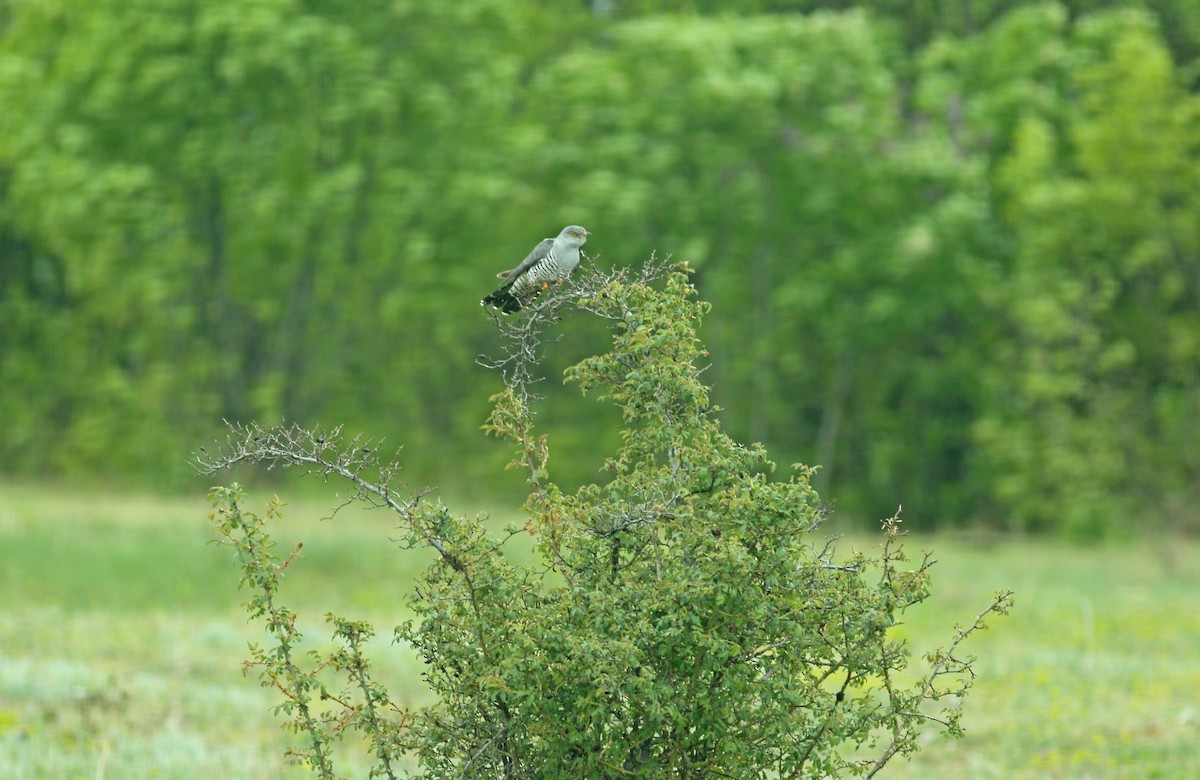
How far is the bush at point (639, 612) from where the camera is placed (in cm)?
527

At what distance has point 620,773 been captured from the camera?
17.5 feet

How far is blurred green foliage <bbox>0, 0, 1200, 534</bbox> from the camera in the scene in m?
21.7

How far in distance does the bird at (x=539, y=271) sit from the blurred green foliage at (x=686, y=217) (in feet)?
50.9

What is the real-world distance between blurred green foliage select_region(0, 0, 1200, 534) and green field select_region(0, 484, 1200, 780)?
78.2 inches

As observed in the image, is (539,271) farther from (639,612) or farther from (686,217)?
(686,217)

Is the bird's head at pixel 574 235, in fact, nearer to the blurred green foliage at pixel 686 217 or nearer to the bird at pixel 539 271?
the bird at pixel 539 271

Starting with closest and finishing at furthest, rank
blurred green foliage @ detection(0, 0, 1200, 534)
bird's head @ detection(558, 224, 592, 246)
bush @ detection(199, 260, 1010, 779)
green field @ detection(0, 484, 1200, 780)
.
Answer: bush @ detection(199, 260, 1010, 779), bird's head @ detection(558, 224, 592, 246), green field @ detection(0, 484, 1200, 780), blurred green foliage @ detection(0, 0, 1200, 534)

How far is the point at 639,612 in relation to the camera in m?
5.35

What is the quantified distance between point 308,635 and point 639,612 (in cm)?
1032

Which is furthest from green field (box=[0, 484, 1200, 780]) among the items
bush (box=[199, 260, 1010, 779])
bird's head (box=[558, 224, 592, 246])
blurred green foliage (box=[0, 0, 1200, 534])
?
bird's head (box=[558, 224, 592, 246])

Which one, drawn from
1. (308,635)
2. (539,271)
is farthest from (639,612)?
(308,635)

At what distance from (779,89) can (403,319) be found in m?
6.82

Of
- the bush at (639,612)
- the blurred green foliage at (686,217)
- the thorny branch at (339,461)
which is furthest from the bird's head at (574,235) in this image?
the blurred green foliage at (686,217)

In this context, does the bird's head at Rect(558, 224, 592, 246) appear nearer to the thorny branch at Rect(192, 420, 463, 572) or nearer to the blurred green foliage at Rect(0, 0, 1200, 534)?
the thorny branch at Rect(192, 420, 463, 572)
